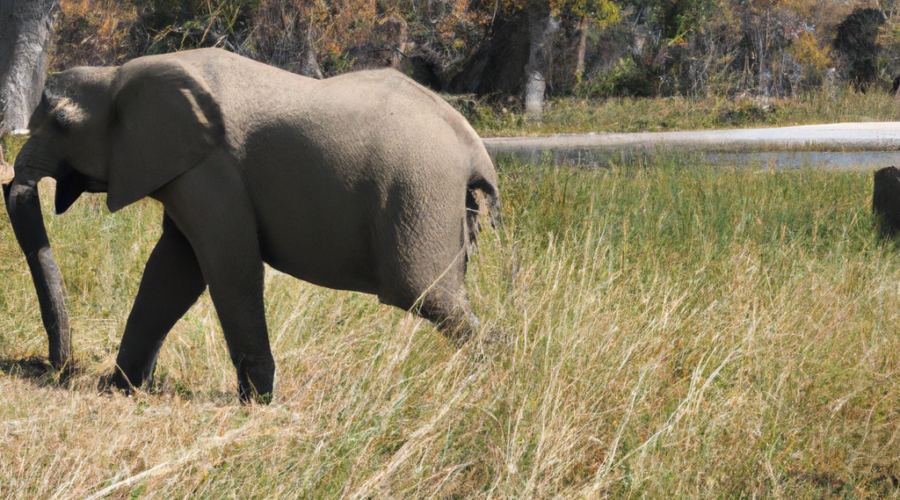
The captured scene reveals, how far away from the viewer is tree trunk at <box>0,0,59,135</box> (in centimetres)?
902

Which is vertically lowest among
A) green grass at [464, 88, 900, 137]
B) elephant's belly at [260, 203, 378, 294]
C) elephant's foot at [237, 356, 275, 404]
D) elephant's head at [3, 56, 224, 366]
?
elephant's foot at [237, 356, 275, 404]

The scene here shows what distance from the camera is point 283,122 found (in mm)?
3584

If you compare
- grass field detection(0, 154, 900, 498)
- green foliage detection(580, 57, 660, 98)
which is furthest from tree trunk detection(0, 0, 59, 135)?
green foliage detection(580, 57, 660, 98)

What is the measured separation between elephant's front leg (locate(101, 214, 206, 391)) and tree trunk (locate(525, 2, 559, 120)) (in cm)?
1664

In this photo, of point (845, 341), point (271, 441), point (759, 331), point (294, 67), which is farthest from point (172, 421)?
point (294, 67)

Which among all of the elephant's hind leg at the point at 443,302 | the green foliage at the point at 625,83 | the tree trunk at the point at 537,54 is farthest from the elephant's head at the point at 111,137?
the green foliage at the point at 625,83

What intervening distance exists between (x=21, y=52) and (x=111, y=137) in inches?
254

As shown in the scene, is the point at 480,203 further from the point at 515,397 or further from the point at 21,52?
the point at 21,52

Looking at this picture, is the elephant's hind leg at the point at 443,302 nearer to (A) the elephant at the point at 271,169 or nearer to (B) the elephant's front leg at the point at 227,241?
(A) the elephant at the point at 271,169

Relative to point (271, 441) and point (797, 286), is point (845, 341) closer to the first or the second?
point (797, 286)

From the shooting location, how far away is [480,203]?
404 centimetres

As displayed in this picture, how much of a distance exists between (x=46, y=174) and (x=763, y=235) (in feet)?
16.2

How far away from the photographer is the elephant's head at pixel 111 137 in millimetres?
3568

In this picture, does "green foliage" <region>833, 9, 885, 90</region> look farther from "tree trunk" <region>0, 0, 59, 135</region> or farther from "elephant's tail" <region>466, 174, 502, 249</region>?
"elephant's tail" <region>466, 174, 502, 249</region>
